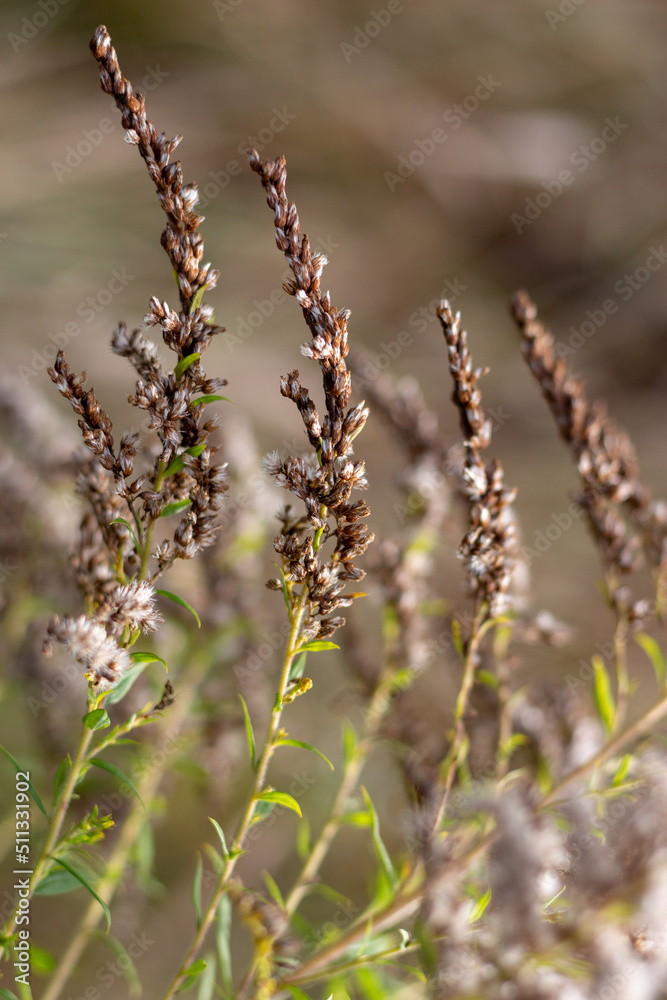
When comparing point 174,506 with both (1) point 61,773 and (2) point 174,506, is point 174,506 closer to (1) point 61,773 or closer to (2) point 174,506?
(2) point 174,506

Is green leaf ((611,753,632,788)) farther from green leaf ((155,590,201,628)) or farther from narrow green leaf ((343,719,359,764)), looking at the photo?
green leaf ((155,590,201,628))

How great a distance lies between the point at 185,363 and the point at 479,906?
2.80 feet

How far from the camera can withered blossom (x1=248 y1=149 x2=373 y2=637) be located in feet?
2.81

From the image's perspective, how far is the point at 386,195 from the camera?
5.06 meters

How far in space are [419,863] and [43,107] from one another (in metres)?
4.27

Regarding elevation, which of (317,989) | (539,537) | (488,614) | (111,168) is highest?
(111,168)

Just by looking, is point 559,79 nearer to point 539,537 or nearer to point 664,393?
point 664,393

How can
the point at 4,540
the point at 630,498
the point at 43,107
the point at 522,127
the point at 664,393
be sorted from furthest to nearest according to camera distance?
the point at 664,393 → the point at 522,127 → the point at 43,107 → the point at 4,540 → the point at 630,498

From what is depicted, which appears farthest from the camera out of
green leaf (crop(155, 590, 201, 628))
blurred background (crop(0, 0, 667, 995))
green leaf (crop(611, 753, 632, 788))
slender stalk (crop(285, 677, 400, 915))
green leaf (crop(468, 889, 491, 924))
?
blurred background (crop(0, 0, 667, 995))

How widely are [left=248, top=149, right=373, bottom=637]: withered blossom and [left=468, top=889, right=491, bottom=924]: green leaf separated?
46 cm

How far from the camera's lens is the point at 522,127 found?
4613mm

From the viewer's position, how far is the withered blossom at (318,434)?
86 cm

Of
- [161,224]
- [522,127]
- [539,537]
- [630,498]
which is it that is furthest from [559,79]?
[630,498]

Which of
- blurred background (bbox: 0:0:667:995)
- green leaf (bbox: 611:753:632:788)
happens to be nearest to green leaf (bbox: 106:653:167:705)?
green leaf (bbox: 611:753:632:788)
